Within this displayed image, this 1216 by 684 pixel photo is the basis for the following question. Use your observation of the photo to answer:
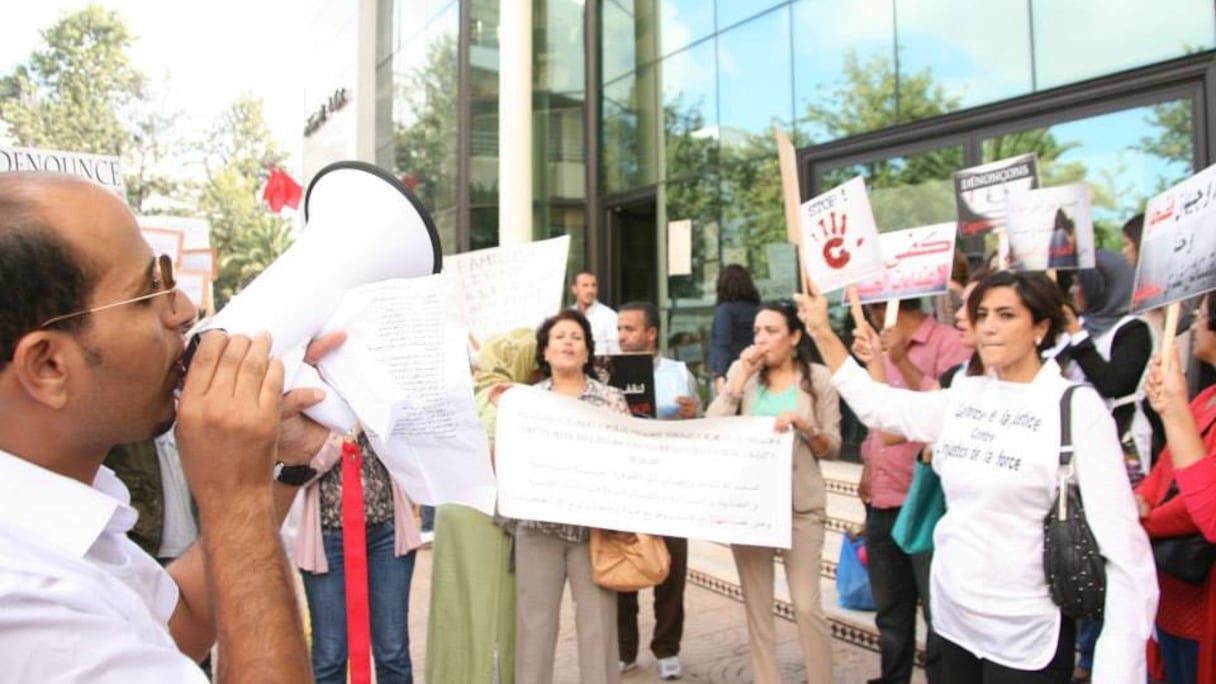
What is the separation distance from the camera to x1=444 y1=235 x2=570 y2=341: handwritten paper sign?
4.89 metres

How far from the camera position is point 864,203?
3.85 metres

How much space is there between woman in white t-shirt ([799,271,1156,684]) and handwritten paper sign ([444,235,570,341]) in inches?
95.3

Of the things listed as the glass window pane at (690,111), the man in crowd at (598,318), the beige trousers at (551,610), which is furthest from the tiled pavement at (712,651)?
the glass window pane at (690,111)

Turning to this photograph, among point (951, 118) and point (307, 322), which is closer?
point (307, 322)

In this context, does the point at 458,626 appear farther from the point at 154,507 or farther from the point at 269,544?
the point at 269,544

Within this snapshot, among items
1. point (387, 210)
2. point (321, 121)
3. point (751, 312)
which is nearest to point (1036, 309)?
point (387, 210)

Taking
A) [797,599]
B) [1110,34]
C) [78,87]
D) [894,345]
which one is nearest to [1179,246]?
[894,345]

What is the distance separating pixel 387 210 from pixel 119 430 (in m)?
0.55

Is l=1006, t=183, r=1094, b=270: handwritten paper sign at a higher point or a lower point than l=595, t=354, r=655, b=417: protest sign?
higher

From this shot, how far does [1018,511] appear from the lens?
2623 millimetres

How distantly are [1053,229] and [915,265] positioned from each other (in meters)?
0.67

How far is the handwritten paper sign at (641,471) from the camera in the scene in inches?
156

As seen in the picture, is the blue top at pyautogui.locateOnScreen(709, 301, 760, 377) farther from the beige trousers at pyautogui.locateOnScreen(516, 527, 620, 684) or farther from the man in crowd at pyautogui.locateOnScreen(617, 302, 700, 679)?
the beige trousers at pyautogui.locateOnScreen(516, 527, 620, 684)

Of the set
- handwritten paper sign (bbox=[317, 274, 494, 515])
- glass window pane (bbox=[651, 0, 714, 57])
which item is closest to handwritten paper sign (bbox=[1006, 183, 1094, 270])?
handwritten paper sign (bbox=[317, 274, 494, 515])
